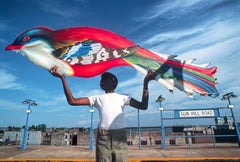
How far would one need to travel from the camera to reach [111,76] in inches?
91.4

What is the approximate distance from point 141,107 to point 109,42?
2.56 metres

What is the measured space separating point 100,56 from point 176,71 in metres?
1.90

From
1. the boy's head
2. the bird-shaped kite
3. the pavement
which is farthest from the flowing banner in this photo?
the boy's head

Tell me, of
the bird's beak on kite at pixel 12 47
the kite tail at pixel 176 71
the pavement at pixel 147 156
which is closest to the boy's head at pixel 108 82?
the kite tail at pixel 176 71

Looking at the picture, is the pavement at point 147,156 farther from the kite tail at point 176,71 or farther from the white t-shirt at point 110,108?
the white t-shirt at point 110,108

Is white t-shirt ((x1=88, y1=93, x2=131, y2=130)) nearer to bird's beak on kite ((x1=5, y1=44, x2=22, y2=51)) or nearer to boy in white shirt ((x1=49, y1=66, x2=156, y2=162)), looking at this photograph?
boy in white shirt ((x1=49, y1=66, x2=156, y2=162))

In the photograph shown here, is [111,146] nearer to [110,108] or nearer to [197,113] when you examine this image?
[110,108]

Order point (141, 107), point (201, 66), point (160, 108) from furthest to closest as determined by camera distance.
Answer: point (160, 108), point (201, 66), point (141, 107)

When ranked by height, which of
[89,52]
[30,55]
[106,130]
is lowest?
[106,130]

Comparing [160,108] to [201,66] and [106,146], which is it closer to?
[201,66]

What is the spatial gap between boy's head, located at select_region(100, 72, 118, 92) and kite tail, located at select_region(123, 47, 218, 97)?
5.75 ft

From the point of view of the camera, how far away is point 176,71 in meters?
4.07

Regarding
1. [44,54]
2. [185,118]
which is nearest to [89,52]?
[44,54]

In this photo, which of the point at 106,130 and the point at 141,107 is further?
the point at 141,107
